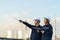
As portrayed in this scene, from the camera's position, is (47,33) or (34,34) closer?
(47,33)

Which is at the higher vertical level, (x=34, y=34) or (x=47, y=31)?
(x=47, y=31)

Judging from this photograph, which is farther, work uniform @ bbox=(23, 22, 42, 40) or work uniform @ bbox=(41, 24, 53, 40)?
work uniform @ bbox=(23, 22, 42, 40)

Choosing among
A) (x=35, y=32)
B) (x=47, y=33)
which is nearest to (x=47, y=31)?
(x=47, y=33)

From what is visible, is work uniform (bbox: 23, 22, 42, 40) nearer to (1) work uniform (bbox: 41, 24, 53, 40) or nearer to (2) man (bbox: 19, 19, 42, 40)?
(2) man (bbox: 19, 19, 42, 40)

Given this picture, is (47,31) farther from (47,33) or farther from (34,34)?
(34,34)

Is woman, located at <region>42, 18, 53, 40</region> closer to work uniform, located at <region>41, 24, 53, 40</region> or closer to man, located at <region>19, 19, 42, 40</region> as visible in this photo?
work uniform, located at <region>41, 24, 53, 40</region>

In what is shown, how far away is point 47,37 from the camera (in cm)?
843

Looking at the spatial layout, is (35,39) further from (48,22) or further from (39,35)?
(48,22)

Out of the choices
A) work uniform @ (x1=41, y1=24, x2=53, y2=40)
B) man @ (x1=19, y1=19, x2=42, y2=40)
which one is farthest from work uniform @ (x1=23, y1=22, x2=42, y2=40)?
work uniform @ (x1=41, y1=24, x2=53, y2=40)

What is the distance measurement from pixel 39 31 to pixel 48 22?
1.54ft

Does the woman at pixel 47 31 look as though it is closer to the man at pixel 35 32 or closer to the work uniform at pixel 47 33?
the work uniform at pixel 47 33

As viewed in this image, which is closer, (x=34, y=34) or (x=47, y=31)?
(x=47, y=31)

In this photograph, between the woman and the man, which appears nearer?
the woman

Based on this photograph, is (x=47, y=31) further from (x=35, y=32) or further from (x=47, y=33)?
(x=35, y=32)
